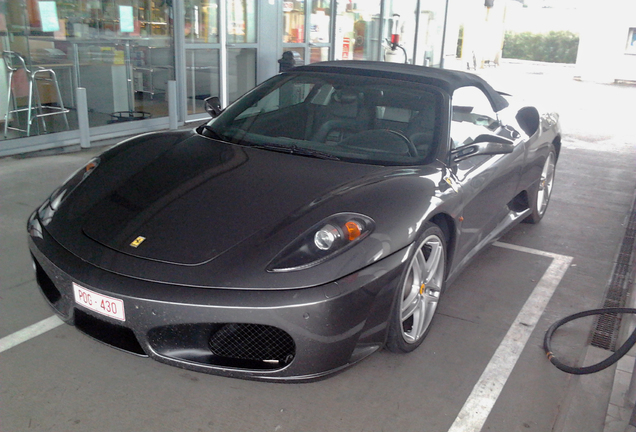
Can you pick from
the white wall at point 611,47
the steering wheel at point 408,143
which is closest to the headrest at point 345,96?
the steering wheel at point 408,143

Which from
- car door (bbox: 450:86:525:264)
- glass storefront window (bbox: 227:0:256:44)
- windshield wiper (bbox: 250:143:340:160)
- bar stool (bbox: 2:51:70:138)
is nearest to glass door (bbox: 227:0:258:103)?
glass storefront window (bbox: 227:0:256:44)

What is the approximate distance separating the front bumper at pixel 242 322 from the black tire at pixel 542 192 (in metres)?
2.73

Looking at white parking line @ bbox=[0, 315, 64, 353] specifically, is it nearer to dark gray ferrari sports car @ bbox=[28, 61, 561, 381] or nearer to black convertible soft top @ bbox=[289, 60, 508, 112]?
dark gray ferrari sports car @ bbox=[28, 61, 561, 381]

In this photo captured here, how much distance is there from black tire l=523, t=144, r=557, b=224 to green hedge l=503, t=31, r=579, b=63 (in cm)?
3051

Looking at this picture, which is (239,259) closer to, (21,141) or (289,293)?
(289,293)

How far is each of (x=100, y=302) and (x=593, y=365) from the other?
2237 millimetres

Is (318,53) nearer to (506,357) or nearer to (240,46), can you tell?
(240,46)

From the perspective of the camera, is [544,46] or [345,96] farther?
[544,46]

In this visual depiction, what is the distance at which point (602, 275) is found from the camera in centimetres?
418

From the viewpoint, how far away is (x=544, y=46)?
32.8m

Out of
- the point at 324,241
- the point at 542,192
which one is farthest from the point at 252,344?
the point at 542,192

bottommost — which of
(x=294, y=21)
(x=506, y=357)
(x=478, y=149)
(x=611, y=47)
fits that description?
(x=506, y=357)

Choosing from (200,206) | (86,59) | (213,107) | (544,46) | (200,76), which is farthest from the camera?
(544,46)

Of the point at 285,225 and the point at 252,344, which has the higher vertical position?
the point at 285,225
